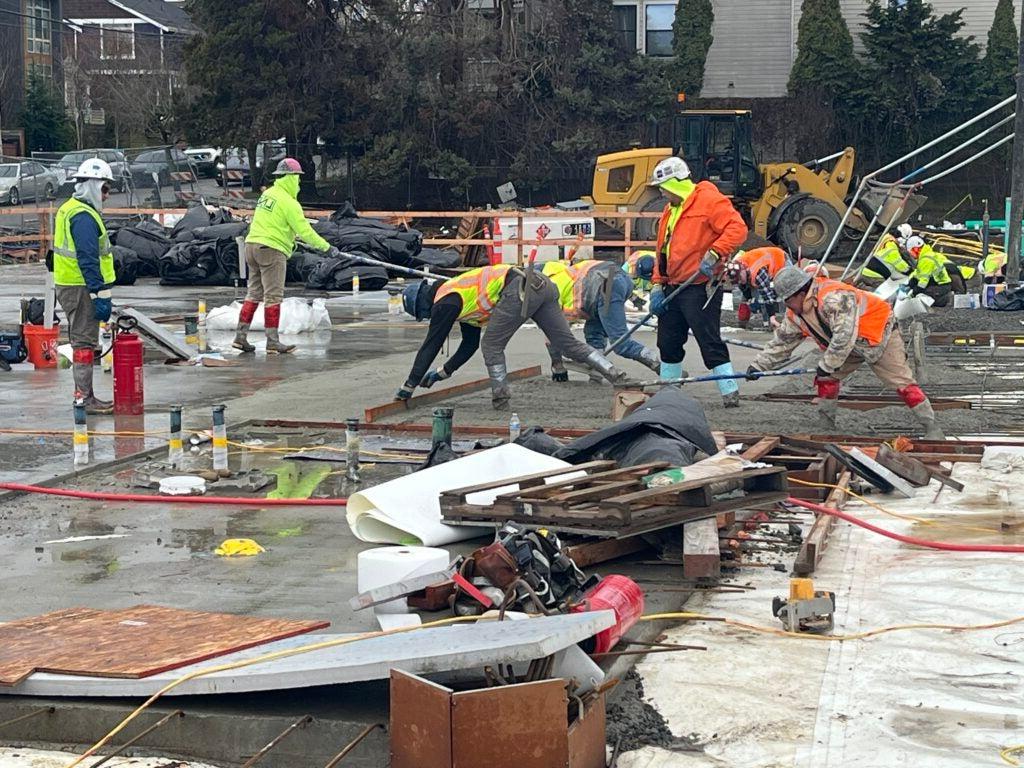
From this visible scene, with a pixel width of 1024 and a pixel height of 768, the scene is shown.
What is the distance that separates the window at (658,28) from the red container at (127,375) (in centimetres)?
3367

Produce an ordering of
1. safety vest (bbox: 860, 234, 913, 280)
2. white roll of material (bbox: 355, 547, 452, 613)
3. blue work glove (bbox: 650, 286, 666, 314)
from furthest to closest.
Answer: safety vest (bbox: 860, 234, 913, 280) < blue work glove (bbox: 650, 286, 666, 314) < white roll of material (bbox: 355, 547, 452, 613)

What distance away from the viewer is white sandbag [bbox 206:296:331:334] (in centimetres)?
1711

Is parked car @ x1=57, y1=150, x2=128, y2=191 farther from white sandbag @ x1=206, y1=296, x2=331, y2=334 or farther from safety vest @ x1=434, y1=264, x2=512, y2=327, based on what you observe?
safety vest @ x1=434, y1=264, x2=512, y2=327

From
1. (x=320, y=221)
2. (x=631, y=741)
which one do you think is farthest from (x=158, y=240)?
(x=631, y=741)

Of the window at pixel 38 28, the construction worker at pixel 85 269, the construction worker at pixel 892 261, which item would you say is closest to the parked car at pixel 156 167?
the construction worker at pixel 892 261

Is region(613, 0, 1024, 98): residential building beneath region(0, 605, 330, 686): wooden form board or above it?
above

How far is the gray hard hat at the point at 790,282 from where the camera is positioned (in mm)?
9984

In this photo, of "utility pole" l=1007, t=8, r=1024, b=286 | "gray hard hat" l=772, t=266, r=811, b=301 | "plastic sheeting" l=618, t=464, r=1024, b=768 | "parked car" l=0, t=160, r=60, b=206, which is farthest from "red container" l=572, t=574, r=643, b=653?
"parked car" l=0, t=160, r=60, b=206

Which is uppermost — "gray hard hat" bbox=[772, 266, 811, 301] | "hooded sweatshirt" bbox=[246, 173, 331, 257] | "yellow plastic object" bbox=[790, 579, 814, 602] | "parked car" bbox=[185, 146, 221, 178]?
"parked car" bbox=[185, 146, 221, 178]

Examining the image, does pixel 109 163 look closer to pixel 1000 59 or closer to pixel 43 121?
pixel 43 121

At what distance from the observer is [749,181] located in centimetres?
2917

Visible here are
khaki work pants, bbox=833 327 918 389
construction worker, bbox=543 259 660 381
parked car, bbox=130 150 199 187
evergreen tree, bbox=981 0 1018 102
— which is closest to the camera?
khaki work pants, bbox=833 327 918 389

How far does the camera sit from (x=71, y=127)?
163 ft

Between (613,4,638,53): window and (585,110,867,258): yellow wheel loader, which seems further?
(613,4,638,53): window
